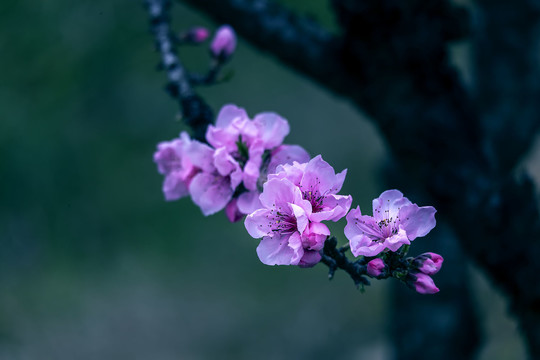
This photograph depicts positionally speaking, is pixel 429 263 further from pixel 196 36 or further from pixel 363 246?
pixel 196 36

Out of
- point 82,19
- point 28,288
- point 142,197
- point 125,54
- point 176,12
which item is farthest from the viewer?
point 142,197

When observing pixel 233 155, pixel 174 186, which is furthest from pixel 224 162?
pixel 174 186

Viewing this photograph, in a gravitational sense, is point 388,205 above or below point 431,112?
above

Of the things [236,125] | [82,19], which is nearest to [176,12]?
[82,19]

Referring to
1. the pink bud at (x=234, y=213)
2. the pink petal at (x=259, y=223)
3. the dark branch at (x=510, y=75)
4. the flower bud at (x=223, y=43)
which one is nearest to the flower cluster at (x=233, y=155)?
the pink bud at (x=234, y=213)

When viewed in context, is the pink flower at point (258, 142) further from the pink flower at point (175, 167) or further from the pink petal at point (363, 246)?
the pink petal at point (363, 246)

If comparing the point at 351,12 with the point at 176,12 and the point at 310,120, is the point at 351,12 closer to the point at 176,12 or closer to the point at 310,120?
the point at 176,12

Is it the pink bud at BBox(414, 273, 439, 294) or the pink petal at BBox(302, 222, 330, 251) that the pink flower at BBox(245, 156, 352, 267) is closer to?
the pink petal at BBox(302, 222, 330, 251)
